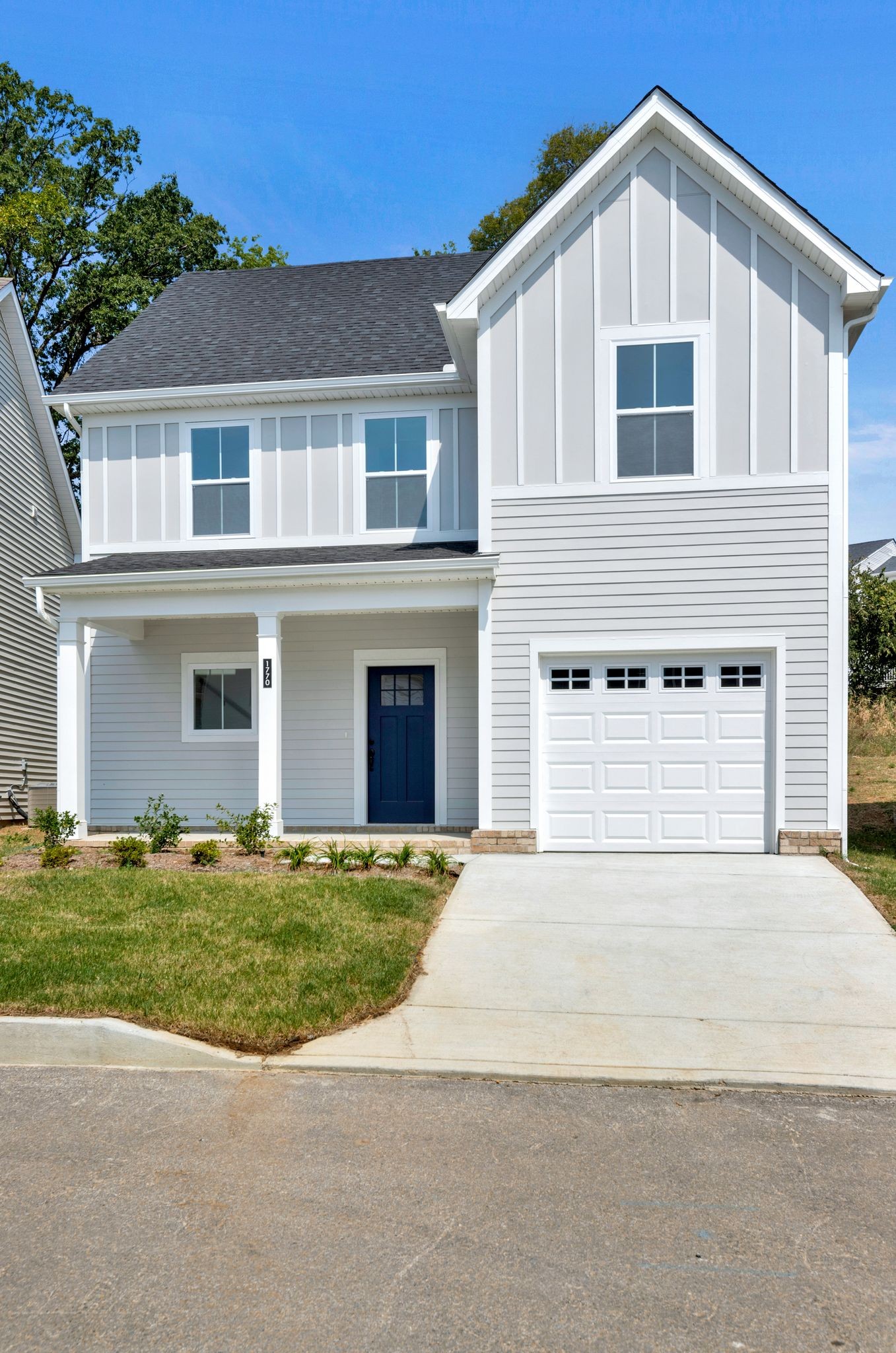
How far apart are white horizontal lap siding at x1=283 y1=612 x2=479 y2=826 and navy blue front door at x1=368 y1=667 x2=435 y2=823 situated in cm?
31

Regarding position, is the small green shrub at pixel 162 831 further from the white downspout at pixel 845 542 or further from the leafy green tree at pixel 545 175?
the leafy green tree at pixel 545 175

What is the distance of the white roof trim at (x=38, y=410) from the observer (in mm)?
18656

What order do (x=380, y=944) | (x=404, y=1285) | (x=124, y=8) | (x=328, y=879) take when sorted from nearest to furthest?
(x=404, y=1285) < (x=380, y=944) < (x=328, y=879) < (x=124, y=8)

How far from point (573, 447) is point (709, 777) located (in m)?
4.08

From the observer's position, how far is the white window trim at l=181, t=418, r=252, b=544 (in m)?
14.6

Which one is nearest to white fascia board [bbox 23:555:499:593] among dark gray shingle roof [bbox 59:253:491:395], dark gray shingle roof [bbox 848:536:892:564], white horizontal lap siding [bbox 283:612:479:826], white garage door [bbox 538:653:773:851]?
white garage door [bbox 538:653:773:851]

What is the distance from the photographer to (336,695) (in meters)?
14.6

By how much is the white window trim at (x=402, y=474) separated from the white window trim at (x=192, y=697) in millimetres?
2586

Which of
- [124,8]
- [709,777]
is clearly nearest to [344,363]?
[124,8]

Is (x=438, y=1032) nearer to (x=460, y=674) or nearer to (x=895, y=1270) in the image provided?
(x=895, y=1270)

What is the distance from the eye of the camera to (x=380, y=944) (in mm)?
7703

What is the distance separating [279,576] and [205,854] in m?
3.61

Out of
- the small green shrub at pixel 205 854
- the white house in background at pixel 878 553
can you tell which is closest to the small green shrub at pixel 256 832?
the small green shrub at pixel 205 854

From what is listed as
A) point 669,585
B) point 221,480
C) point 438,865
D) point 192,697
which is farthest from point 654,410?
point 192,697
